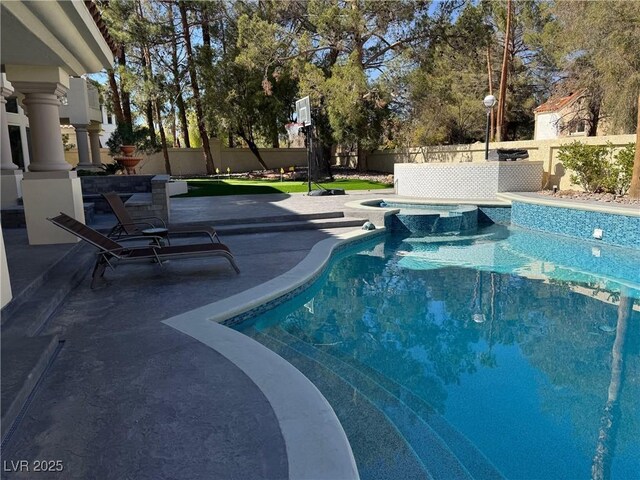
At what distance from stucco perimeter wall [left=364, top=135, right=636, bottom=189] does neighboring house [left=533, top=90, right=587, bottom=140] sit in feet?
20.6

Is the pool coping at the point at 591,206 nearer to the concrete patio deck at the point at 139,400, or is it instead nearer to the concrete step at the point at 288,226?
the concrete step at the point at 288,226

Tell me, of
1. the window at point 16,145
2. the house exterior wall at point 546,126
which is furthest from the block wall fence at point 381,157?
the window at point 16,145

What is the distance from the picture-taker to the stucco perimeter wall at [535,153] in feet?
44.2

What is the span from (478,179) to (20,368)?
13.8 metres

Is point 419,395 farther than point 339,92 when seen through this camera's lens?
No

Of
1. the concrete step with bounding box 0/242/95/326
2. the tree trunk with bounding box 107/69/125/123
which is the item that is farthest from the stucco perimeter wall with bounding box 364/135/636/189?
the tree trunk with bounding box 107/69/125/123

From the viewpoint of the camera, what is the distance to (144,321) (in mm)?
4355

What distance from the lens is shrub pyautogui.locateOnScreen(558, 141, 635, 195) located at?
12.2m

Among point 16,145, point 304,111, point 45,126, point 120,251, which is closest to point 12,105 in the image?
point 16,145

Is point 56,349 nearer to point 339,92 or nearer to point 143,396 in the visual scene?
point 143,396

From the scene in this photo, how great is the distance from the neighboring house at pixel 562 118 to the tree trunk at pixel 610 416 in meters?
21.6

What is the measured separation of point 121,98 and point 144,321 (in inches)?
1120

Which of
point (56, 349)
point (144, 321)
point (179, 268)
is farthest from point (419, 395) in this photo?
point (179, 268)

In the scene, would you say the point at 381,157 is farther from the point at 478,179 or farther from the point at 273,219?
the point at 273,219
